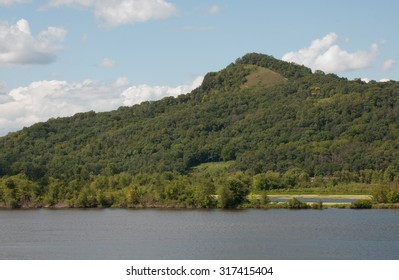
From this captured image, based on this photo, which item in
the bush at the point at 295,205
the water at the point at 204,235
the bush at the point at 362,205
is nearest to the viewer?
the water at the point at 204,235

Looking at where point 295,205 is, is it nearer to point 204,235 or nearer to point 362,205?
point 362,205

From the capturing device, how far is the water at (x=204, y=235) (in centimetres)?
7131

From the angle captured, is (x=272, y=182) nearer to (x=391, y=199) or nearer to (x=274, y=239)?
(x=391, y=199)

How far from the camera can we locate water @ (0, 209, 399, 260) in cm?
7131

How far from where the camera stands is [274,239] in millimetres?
81188

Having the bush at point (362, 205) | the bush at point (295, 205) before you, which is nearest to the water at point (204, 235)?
the bush at point (295, 205)

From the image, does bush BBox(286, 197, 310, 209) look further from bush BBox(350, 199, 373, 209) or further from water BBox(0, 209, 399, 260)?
bush BBox(350, 199, 373, 209)

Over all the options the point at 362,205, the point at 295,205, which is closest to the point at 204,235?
the point at 295,205

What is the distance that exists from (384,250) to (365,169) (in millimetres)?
123666

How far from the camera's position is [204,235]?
85250 mm

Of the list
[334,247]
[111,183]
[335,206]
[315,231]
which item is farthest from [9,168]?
[334,247]

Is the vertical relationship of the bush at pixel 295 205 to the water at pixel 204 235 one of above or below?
above

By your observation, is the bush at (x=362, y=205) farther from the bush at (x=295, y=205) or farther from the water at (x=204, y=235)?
the bush at (x=295, y=205)

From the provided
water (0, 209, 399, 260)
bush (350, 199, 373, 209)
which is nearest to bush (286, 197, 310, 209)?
water (0, 209, 399, 260)
